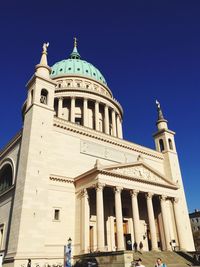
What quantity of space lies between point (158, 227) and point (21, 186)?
18.9 meters

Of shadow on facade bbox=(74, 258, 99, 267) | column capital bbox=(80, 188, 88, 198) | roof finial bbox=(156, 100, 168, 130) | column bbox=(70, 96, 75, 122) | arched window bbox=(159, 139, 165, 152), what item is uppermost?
column bbox=(70, 96, 75, 122)

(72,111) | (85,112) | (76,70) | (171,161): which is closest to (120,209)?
(171,161)

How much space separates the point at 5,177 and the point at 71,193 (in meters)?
9.68

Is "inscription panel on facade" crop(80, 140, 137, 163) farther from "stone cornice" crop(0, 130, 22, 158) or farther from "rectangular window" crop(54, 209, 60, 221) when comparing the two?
"rectangular window" crop(54, 209, 60, 221)

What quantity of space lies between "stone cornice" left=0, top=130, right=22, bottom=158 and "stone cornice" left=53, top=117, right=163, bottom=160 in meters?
4.41

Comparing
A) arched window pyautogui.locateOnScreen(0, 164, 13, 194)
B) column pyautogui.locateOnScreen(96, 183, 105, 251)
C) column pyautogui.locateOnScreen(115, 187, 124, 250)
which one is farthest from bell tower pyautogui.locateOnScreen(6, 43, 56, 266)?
column pyautogui.locateOnScreen(115, 187, 124, 250)

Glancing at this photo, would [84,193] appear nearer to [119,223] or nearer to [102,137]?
[119,223]

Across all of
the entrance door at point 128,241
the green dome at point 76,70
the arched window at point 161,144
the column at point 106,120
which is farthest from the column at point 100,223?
the green dome at point 76,70

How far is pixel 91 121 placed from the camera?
48.6 metres

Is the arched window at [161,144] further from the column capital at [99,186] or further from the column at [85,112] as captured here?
the column capital at [99,186]

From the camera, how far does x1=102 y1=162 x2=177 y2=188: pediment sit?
28.7 m

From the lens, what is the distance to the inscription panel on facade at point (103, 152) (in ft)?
105

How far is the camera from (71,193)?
28516 millimetres

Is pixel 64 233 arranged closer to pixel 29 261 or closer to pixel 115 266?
pixel 29 261
